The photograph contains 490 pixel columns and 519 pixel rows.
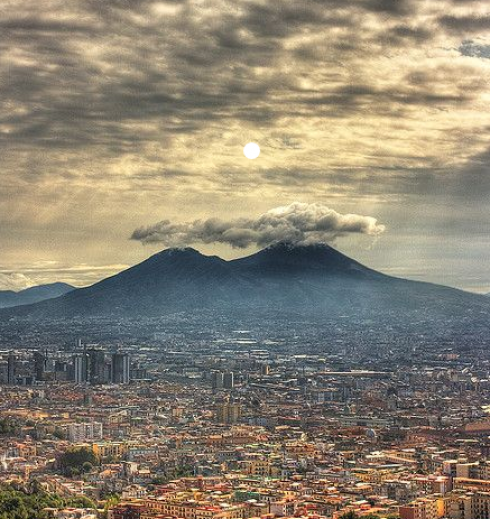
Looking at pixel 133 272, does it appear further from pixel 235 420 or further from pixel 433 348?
pixel 235 420

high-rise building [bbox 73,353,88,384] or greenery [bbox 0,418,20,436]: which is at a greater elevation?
high-rise building [bbox 73,353,88,384]

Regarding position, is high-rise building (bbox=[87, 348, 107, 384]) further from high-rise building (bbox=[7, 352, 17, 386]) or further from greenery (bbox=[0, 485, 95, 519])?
greenery (bbox=[0, 485, 95, 519])

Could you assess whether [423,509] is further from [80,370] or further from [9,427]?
[80,370]

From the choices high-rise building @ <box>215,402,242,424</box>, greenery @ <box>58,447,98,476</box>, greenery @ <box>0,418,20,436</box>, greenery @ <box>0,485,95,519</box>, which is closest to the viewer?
greenery @ <box>0,485,95,519</box>

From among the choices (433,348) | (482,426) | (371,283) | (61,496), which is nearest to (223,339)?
(433,348)

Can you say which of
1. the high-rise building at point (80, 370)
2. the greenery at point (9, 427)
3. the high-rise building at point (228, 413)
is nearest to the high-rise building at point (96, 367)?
the high-rise building at point (80, 370)

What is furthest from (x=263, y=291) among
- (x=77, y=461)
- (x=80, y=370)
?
(x=77, y=461)

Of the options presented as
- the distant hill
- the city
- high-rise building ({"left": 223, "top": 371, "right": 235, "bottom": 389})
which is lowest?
the city

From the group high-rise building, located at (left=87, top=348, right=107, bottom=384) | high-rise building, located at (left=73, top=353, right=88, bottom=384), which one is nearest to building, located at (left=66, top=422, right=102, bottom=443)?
high-rise building, located at (left=87, top=348, right=107, bottom=384)
